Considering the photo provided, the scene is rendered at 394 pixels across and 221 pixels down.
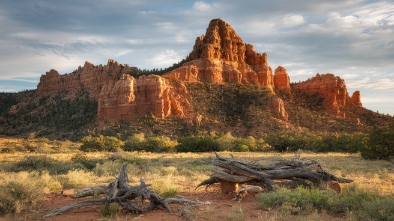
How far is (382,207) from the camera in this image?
719cm

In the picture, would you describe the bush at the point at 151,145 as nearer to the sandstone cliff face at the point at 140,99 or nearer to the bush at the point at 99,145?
the bush at the point at 99,145

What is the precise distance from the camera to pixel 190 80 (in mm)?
74438

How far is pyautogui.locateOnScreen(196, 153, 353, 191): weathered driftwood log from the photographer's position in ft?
33.4

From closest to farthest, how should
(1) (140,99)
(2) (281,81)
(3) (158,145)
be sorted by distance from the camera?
(3) (158,145) < (1) (140,99) < (2) (281,81)

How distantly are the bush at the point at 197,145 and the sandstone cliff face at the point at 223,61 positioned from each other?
116 ft

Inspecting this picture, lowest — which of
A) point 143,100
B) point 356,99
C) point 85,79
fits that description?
point 143,100

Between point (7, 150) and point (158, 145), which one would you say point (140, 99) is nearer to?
point (158, 145)

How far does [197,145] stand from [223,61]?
1857 inches

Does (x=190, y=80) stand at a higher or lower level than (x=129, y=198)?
higher

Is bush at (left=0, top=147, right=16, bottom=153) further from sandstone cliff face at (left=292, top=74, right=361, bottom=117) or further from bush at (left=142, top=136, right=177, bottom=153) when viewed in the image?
sandstone cliff face at (left=292, top=74, right=361, bottom=117)

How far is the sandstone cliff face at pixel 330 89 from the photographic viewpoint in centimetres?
7862

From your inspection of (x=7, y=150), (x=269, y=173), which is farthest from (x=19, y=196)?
(x=7, y=150)

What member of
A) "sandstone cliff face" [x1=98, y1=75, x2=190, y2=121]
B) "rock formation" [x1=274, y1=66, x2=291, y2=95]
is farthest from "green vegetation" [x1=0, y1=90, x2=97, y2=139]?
"rock formation" [x1=274, y1=66, x2=291, y2=95]

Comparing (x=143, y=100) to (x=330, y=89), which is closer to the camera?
(x=143, y=100)
